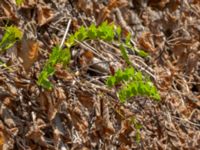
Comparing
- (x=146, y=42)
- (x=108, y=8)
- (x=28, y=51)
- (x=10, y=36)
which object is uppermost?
(x=10, y=36)

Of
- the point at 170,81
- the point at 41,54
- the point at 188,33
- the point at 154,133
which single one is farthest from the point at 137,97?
the point at 188,33

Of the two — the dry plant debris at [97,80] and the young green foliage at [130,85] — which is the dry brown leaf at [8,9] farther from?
the young green foliage at [130,85]

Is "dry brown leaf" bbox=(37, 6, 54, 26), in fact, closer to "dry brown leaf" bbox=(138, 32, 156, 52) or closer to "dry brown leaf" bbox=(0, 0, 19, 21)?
"dry brown leaf" bbox=(0, 0, 19, 21)

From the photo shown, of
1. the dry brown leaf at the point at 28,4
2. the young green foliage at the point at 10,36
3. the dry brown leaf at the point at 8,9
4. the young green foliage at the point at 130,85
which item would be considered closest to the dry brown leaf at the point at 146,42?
the young green foliage at the point at 130,85

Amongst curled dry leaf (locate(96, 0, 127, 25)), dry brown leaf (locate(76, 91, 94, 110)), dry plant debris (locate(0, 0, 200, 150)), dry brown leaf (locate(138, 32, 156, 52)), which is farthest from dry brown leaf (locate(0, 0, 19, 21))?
dry brown leaf (locate(138, 32, 156, 52))

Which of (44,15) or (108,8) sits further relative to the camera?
(108,8)

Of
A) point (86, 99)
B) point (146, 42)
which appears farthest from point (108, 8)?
point (86, 99)

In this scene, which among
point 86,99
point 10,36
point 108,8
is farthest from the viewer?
point 108,8

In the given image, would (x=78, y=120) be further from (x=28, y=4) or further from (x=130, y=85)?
(x=28, y=4)
